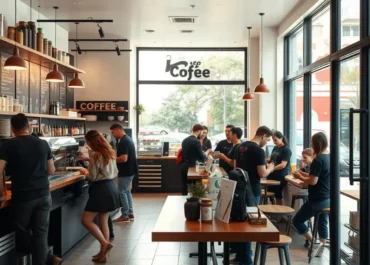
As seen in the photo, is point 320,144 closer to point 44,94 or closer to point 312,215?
point 312,215

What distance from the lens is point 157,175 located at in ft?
32.2

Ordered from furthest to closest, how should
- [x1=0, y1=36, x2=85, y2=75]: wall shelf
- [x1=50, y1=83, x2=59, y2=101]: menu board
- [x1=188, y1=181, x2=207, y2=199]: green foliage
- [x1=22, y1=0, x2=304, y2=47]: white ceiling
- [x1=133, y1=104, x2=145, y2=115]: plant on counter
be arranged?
[x1=133, y1=104, x2=145, y2=115]: plant on counter
[x1=50, y1=83, x2=59, y2=101]: menu board
[x1=22, y1=0, x2=304, y2=47]: white ceiling
[x1=0, y1=36, x2=85, y2=75]: wall shelf
[x1=188, y1=181, x2=207, y2=199]: green foliage

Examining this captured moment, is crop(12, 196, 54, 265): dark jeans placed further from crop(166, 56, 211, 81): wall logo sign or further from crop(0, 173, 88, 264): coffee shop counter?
crop(166, 56, 211, 81): wall logo sign

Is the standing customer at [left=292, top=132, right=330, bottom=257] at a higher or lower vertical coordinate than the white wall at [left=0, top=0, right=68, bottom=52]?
lower

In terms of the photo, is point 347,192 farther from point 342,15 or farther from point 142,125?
point 142,125

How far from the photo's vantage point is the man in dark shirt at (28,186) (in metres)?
3.67

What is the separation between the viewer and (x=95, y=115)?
32.4 feet

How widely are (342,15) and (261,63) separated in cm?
416

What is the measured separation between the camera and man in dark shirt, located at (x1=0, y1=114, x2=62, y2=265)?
3.67 metres

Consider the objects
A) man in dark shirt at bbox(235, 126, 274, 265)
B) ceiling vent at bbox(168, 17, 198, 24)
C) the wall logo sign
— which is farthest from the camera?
the wall logo sign

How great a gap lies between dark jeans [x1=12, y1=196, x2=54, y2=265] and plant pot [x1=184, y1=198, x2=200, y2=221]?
1.69m

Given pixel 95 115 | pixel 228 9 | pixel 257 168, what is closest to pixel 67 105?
pixel 95 115

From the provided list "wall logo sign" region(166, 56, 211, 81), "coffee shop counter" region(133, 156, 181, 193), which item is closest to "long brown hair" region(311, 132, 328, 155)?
"coffee shop counter" region(133, 156, 181, 193)

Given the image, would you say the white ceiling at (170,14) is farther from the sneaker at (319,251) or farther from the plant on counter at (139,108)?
the sneaker at (319,251)
